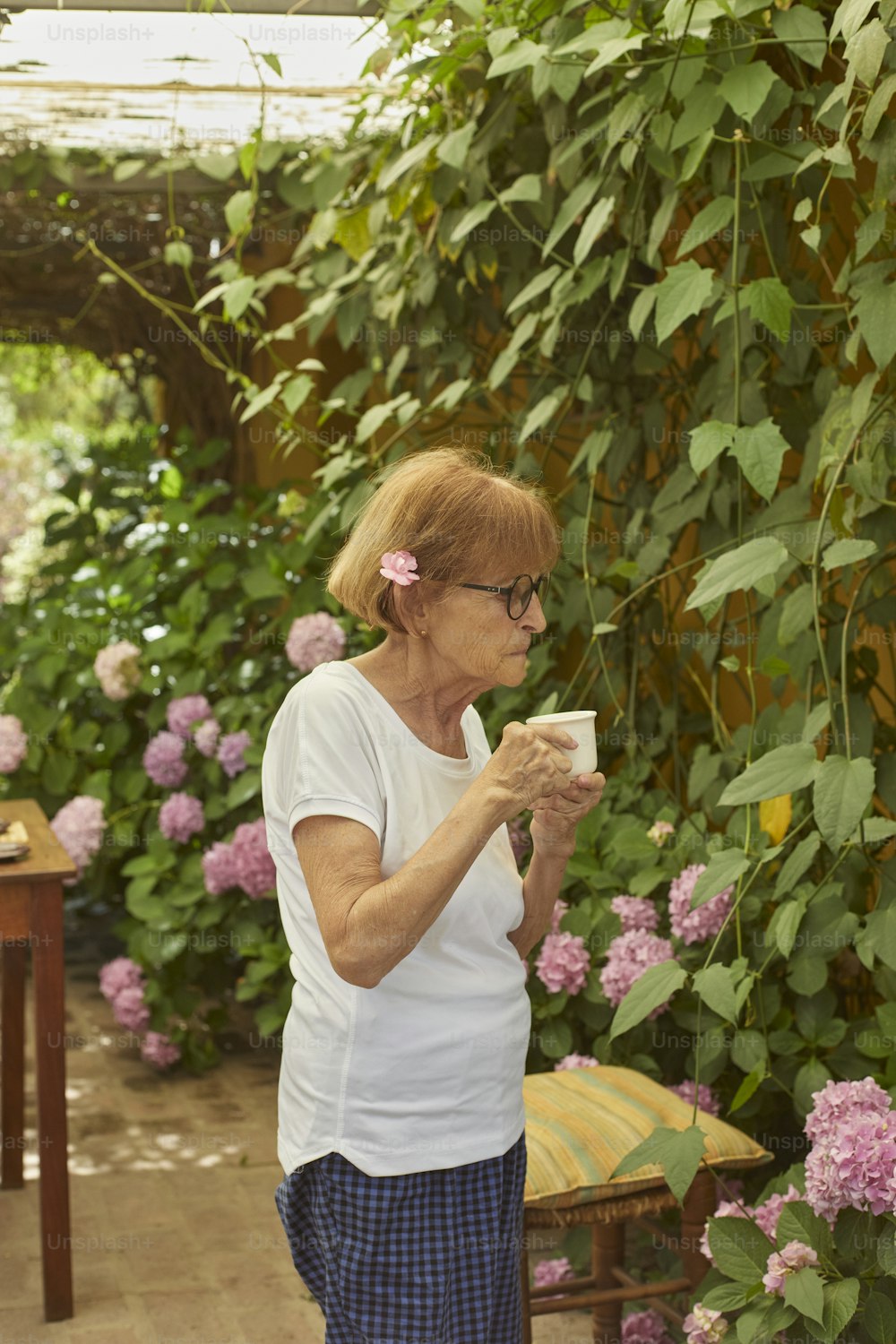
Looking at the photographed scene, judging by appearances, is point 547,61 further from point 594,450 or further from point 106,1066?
point 106,1066

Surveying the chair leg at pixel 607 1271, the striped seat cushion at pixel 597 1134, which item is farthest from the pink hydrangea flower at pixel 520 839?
the chair leg at pixel 607 1271

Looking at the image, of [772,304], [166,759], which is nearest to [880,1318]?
[772,304]

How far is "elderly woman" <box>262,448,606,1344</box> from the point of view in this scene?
61.1 inches

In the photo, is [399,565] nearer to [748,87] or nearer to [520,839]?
[748,87]

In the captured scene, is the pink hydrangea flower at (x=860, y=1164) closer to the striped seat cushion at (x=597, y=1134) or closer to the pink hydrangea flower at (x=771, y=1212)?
the pink hydrangea flower at (x=771, y=1212)

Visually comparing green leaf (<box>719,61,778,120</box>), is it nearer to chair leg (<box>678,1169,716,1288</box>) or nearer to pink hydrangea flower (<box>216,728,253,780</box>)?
chair leg (<box>678,1169,716,1288</box>)

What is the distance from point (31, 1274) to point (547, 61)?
254 centimetres

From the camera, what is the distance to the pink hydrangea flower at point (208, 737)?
13.2 feet

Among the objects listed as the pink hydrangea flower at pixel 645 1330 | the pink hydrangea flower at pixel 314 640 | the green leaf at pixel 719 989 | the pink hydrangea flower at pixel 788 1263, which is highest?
the green leaf at pixel 719 989

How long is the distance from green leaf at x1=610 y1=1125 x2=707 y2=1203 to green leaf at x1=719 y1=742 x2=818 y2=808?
Answer: 49 centimetres

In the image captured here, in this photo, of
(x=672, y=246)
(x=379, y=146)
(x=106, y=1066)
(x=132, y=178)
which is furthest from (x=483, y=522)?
(x=132, y=178)

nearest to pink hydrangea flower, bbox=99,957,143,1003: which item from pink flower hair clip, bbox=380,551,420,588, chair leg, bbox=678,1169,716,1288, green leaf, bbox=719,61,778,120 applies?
chair leg, bbox=678,1169,716,1288

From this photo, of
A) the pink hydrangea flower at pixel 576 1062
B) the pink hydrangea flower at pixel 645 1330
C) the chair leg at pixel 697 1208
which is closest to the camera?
the chair leg at pixel 697 1208

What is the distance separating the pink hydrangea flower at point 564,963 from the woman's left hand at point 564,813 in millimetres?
974
